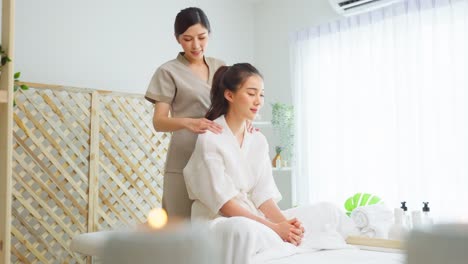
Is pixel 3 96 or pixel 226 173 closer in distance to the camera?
pixel 226 173

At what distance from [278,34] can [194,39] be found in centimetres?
258

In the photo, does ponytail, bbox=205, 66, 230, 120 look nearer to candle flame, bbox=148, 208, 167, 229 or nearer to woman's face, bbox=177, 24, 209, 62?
woman's face, bbox=177, 24, 209, 62

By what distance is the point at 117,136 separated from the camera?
11.3 ft

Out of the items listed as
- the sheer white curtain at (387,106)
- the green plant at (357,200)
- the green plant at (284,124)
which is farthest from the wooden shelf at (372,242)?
the green plant at (284,124)

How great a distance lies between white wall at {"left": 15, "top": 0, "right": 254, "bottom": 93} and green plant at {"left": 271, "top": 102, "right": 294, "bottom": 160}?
78 centimetres

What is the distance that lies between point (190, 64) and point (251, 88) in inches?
11.6

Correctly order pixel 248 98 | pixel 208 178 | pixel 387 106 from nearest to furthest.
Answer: pixel 208 178, pixel 248 98, pixel 387 106

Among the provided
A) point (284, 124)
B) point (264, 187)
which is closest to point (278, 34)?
point (284, 124)

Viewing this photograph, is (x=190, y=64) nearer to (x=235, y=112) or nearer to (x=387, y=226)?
(x=235, y=112)

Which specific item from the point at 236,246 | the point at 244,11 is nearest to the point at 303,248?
the point at 236,246

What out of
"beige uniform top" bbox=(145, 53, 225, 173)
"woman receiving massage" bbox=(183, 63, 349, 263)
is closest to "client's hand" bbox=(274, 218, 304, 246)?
"woman receiving massage" bbox=(183, 63, 349, 263)

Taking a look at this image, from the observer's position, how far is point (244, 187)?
1.64 meters

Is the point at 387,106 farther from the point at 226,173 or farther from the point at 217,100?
the point at 226,173

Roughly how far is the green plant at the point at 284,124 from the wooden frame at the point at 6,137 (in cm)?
225
